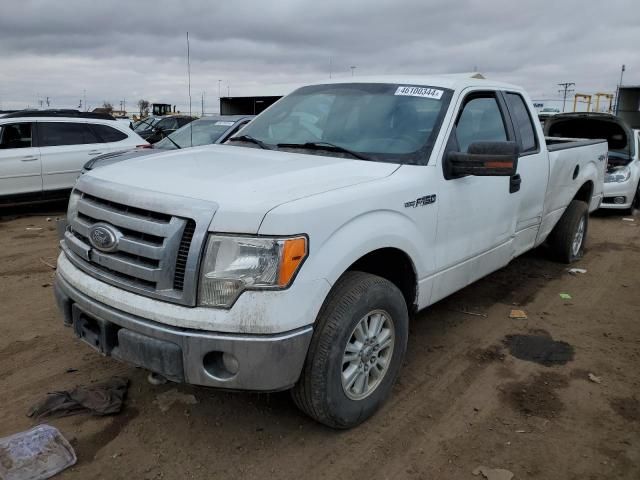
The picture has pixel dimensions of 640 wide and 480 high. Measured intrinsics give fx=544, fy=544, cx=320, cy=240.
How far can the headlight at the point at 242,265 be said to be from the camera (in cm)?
239

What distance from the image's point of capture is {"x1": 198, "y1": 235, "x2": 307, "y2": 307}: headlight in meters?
2.39

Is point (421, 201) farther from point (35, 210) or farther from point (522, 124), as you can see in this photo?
point (35, 210)

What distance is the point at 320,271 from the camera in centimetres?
252

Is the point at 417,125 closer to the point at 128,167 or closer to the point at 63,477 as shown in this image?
the point at 128,167

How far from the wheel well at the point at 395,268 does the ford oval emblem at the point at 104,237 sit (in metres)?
1.27

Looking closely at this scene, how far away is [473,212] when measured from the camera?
3734 mm

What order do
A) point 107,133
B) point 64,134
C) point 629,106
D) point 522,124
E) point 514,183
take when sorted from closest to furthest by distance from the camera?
point 514,183 < point 522,124 < point 64,134 < point 107,133 < point 629,106

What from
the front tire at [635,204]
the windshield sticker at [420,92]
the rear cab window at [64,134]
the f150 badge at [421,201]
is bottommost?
the front tire at [635,204]

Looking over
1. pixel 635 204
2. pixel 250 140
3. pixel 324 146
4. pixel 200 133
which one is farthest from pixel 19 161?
pixel 635 204

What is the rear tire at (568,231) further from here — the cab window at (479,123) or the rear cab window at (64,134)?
the rear cab window at (64,134)

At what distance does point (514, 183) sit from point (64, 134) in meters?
7.84

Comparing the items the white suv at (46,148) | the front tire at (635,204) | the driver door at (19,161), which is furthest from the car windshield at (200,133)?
the front tire at (635,204)

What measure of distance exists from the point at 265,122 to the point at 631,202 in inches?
333

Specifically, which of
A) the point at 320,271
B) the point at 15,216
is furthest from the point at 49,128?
the point at 320,271
